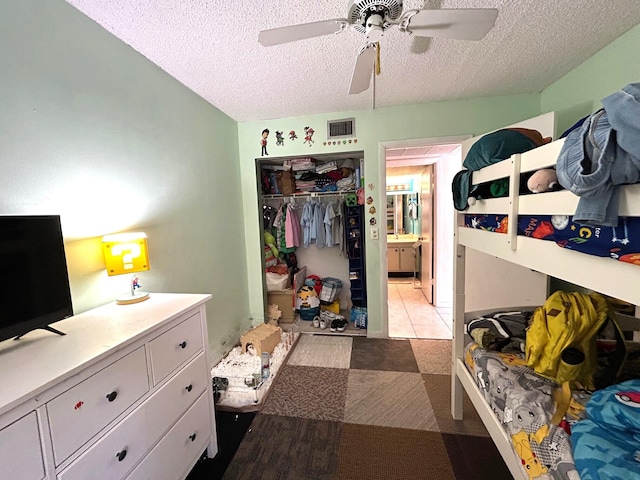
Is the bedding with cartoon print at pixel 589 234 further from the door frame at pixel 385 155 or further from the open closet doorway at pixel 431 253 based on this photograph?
the open closet doorway at pixel 431 253

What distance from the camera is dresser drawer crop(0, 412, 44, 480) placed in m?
0.64

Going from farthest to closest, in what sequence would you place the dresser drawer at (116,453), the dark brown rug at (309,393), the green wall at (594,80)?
the dark brown rug at (309,393) → the green wall at (594,80) → the dresser drawer at (116,453)

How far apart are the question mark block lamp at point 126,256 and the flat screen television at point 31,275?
27 cm

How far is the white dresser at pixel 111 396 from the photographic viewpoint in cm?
70

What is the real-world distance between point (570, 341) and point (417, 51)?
1.83m

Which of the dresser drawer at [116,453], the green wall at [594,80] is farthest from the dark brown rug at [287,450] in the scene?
the green wall at [594,80]

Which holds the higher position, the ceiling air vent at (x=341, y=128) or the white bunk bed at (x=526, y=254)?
the ceiling air vent at (x=341, y=128)

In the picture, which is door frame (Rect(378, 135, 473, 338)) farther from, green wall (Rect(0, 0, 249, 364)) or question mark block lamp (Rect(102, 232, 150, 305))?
question mark block lamp (Rect(102, 232, 150, 305))

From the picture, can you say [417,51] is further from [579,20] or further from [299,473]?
[299,473]

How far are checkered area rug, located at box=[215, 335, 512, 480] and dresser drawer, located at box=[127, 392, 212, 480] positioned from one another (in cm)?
24

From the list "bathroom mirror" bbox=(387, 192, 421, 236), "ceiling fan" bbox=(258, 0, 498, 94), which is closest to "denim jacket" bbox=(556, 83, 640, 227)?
"ceiling fan" bbox=(258, 0, 498, 94)

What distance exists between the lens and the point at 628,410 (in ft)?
2.59

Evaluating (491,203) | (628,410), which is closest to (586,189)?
(491,203)

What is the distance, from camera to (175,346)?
122 centimetres
